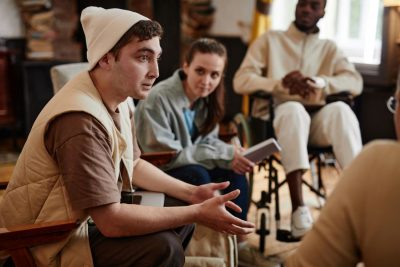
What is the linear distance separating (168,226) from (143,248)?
93mm

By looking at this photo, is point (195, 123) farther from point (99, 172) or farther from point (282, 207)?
point (99, 172)

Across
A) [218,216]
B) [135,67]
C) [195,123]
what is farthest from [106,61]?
[195,123]

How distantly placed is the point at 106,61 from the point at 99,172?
329 mm

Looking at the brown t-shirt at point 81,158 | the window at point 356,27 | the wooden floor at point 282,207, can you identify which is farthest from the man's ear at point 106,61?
the window at point 356,27

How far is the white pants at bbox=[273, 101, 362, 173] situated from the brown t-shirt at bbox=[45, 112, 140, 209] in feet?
4.72

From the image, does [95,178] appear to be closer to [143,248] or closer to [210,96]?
[143,248]

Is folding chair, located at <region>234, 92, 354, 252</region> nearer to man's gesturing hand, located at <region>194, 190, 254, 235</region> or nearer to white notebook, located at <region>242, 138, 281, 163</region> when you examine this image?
white notebook, located at <region>242, 138, 281, 163</region>

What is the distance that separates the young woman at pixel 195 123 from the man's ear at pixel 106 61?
0.79 metres

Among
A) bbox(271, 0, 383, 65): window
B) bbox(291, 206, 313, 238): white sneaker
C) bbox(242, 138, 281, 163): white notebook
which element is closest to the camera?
bbox(242, 138, 281, 163): white notebook

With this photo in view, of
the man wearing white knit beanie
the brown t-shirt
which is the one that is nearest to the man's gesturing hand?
the man wearing white knit beanie

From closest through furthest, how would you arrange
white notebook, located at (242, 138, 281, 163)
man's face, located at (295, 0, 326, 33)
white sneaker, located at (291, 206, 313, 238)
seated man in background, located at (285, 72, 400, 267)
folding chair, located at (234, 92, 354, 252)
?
seated man in background, located at (285, 72, 400, 267), white notebook, located at (242, 138, 281, 163), white sneaker, located at (291, 206, 313, 238), folding chair, located at (234, 92, 354, 252), man's face, located at (295, 0, 326, 33)

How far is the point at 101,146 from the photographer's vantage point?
1464mm

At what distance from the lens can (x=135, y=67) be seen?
5.24 ft

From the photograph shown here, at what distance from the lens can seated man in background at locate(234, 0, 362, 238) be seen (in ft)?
9.06
